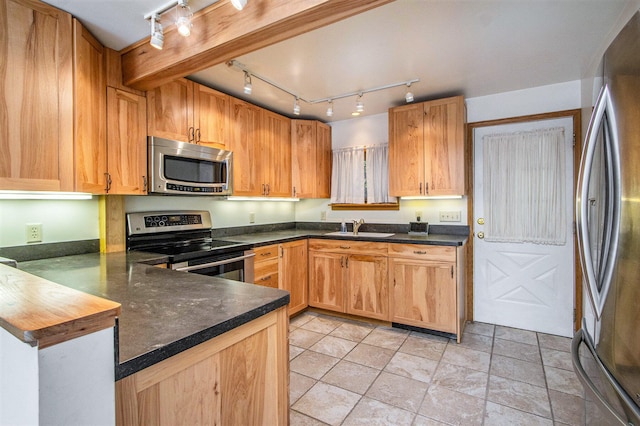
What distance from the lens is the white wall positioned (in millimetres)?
1811

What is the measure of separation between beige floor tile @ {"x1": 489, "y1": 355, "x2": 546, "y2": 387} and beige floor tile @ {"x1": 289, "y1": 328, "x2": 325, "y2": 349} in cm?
142

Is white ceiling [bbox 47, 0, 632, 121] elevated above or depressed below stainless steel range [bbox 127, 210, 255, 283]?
above

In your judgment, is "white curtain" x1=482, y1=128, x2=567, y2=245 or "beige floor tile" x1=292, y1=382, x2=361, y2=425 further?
"white curtain" x1=482, y1=128, x2=567, y2=245

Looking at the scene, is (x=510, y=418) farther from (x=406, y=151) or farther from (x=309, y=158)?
(x=309, y=158)

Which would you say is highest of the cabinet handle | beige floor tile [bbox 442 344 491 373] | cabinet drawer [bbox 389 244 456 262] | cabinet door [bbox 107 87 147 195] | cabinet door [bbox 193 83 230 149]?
cabinet door [bbox 193 83 230 149]

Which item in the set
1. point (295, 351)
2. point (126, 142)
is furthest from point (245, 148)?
point (295, 351)

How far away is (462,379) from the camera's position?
7.14 feet

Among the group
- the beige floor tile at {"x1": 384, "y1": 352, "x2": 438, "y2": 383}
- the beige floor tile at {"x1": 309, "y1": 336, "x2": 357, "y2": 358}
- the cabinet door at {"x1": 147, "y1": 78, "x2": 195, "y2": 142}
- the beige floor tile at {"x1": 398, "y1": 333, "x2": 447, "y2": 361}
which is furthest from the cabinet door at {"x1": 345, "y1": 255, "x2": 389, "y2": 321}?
the cabinet door at {"x1": 147, "y1": 78, "x2": 195, "y2": 142}

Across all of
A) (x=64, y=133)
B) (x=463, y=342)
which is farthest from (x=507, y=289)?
(x=64, y=133)

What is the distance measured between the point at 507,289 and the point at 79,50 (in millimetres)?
3922

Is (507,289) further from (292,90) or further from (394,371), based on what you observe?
(292,90)

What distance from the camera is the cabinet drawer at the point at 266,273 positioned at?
111 inches

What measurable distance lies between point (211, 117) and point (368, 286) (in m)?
2.21

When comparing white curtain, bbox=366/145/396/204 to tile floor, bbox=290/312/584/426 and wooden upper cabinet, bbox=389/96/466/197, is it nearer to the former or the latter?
wooden upper cabinet, bbox=389/96/466/197
